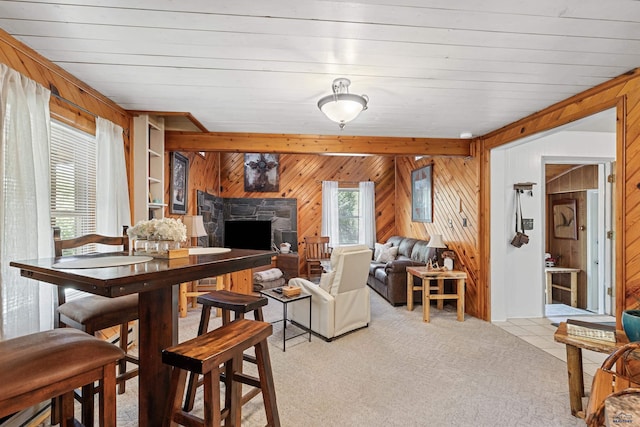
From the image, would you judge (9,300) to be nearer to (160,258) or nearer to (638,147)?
(160,258)

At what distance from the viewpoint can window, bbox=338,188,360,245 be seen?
22.9 feet

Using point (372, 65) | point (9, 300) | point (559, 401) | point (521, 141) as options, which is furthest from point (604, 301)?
point (9, 300)

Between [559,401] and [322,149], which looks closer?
[559,401]

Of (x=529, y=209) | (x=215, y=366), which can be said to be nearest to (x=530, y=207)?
(x=529, y=209)

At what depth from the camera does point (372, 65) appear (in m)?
2.10

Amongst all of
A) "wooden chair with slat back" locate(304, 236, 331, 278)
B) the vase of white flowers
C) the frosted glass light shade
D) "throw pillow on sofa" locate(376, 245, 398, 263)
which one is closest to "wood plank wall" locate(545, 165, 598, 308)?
"throw pillow on sofa" locate(376, 245, 398, 263)

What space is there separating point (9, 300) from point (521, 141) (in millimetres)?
4441

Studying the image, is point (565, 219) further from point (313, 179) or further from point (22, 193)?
point (22, 193)

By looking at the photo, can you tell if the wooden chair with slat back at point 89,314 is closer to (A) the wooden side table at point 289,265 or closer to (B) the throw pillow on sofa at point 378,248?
(A) the wooden side table at point 289,265

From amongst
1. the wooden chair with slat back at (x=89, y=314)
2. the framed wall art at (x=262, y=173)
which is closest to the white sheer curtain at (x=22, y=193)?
the wooden chair with slat back at (x=89, y=314)

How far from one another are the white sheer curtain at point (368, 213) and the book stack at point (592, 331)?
4.73m

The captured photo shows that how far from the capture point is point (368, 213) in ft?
22.7

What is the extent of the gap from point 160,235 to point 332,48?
4.74 ft

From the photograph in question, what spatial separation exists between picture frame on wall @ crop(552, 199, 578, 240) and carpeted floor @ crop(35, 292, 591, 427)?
251 centimetres
